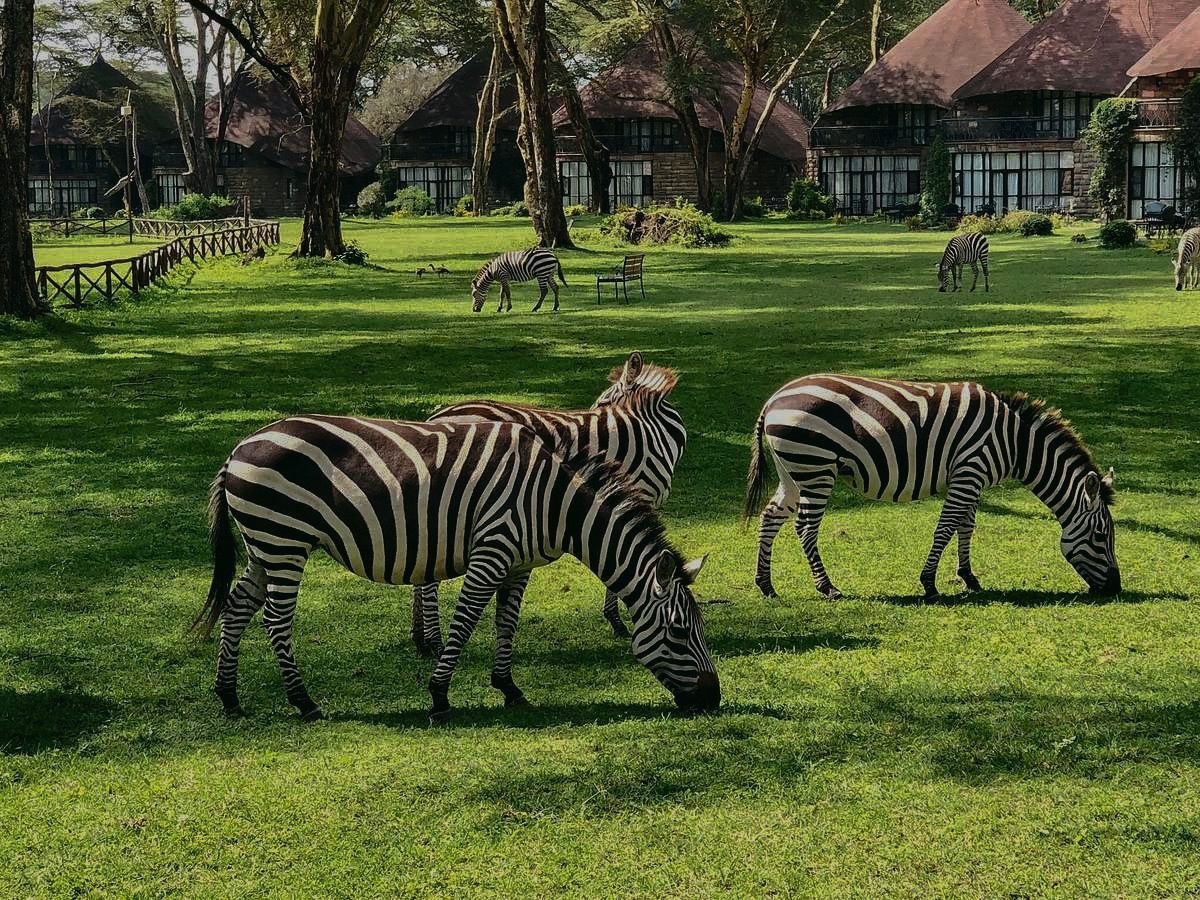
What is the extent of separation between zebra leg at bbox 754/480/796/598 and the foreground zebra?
0.79 feet

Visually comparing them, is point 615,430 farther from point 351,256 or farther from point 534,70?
point 534,70

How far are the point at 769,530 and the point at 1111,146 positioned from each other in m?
50.3

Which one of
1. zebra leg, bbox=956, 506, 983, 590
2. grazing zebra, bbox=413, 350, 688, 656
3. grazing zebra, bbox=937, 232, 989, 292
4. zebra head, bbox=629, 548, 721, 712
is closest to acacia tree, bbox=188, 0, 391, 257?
grazing zebra, bbox=937, 232, 989, 292

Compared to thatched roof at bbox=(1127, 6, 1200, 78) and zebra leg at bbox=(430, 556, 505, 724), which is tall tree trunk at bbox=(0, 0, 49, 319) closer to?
zebra leg at bbox=(430, 556, 505, 724)

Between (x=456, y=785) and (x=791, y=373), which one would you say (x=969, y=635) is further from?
(x=791, y=373)

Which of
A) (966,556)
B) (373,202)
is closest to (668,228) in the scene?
(373,202)

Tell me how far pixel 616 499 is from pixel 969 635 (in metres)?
3.29

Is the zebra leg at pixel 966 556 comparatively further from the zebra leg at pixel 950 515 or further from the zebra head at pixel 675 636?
the zebra head at pixel 675 636

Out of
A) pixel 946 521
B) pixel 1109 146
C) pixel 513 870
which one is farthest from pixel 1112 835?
pixel 1109 146

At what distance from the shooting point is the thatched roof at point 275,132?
90.1 meters

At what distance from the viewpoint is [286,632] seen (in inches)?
341

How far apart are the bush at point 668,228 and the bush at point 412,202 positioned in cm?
3211

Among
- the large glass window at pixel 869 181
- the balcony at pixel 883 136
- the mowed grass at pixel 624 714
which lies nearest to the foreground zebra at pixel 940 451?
the mowed grass at pixel 624 714

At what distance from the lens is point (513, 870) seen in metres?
6.59
